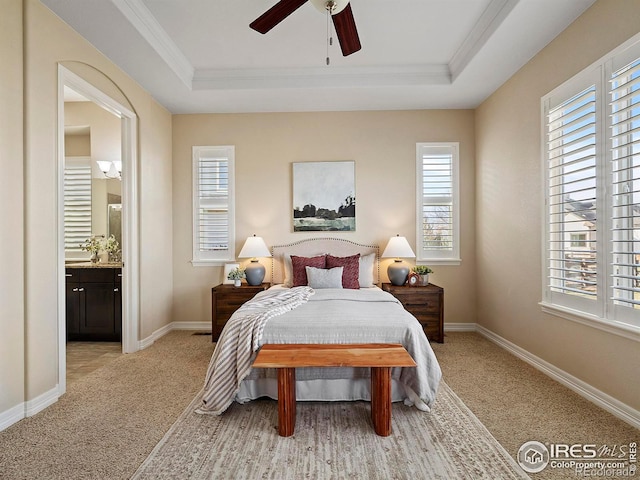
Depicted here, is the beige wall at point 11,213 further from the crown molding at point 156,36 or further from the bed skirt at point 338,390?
the bed skirt at point 338,390

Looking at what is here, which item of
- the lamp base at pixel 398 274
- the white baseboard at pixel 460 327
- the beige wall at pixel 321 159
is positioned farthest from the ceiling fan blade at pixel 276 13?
the white baseboard at pixel 460 327

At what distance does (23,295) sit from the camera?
2605 millimetres

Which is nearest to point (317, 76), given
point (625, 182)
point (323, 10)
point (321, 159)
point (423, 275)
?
point (321, 159)

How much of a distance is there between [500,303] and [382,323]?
7.30 feet

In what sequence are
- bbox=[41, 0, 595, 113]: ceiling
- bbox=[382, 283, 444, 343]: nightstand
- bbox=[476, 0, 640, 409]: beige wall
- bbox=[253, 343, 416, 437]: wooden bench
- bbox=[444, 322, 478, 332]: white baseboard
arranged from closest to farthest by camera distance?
bbox=[253, 343, 416, 437]: wooden bench → bbox=[476, 0, 640, 409]: beige wall → bbox=[41, 0, 595, 113]: ceiling → bbox=[382, 283, 444, 343]: nightstand → bbox=[444, 322, 478, 332]: white baseboard

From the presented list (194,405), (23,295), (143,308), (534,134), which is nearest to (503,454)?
(194,405)

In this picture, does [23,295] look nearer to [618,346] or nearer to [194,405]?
[194,405]

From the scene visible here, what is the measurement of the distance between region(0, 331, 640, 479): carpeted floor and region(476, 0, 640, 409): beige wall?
0.27m

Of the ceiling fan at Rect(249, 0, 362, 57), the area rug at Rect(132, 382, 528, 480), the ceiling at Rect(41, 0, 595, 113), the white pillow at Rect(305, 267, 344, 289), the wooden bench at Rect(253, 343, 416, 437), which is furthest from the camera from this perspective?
the white pillow at Rect(305, 267, 344, 289)

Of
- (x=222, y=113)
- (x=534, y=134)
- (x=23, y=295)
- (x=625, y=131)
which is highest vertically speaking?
(x=222, y=113)

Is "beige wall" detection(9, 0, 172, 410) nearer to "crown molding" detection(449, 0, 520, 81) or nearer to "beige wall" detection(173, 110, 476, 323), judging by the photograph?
"beige wall" detection(173, 110, 476, 323)

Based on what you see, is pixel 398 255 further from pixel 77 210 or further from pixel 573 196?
pixel 77 210

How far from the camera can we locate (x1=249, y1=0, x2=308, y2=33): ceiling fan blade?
2342mm

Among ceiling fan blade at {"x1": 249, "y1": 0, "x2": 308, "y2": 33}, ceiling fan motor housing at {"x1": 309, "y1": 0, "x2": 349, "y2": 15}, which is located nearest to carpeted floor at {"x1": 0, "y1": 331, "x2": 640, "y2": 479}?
ceiling fan blade at {"x1": 249, "y1": 0, "x2": 308, "y2": 33}
